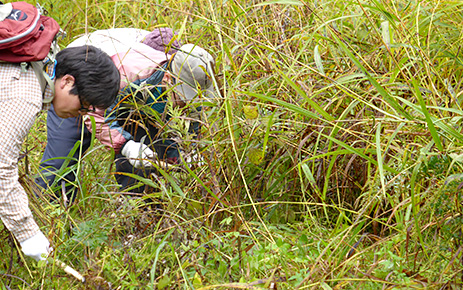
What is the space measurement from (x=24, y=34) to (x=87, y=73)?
1.16 feet

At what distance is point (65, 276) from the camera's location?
1.66 m

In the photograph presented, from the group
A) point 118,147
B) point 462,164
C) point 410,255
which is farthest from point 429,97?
point 118,147

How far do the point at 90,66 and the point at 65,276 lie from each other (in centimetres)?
81

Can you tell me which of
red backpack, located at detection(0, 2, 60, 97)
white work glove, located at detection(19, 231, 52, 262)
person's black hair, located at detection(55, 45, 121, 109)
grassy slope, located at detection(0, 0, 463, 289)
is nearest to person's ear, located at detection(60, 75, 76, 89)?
person's black hair, located at detection(55, 45, 121, 109)

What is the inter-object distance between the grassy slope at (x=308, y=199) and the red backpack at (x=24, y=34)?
0.26 metres

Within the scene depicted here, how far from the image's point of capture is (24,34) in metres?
1.67

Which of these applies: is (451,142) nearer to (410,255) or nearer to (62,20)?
(410,255)

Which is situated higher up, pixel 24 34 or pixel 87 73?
pixel 24 34

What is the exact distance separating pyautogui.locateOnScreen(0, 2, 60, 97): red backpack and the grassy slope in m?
0.26

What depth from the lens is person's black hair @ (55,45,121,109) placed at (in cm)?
199

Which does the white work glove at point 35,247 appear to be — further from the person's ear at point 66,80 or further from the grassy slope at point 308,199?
the person's ear at point 66,80

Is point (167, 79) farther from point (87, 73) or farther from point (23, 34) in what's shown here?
point (23, 34)

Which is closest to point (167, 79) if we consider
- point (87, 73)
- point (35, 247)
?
point (87, 73)

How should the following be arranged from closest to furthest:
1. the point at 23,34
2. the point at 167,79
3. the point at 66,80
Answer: the point at 23,34, the point at 66,80, the point at 167,79
